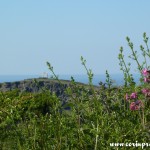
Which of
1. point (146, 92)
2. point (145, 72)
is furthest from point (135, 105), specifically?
point (145, 72)

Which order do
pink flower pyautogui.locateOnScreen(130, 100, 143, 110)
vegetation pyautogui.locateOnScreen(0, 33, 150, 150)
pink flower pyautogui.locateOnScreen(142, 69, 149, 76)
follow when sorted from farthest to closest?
pink flower pyautogui.locateOnScreen(142, 69, 149, 76) → pink flower pyautogui.locateOnScreen(130, 100, 143, 110) → vegetation pyautogui.locateOnScreen(0, 33, 150, 150)

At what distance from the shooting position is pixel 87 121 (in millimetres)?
5812

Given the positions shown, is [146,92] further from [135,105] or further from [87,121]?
[87,121]

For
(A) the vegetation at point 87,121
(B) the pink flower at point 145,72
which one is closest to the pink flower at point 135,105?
(A) the vegetation at point 87,121

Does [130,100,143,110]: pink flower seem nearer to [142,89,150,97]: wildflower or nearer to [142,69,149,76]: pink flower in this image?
[142,89,150,97]: wildflower

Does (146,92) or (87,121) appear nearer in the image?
(87,121)

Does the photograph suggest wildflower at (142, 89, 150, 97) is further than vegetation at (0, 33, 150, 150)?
Yes

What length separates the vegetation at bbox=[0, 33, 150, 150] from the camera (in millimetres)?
5223

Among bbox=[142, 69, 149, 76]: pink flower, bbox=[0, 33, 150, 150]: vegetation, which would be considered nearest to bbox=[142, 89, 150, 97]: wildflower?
bbox=[0, 33, 150, 150]: vegetation

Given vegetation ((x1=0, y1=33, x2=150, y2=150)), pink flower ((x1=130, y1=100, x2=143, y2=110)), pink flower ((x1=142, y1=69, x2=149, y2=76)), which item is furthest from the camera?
pink flower ((x1=142, y1=69, x2=149, y2=76))

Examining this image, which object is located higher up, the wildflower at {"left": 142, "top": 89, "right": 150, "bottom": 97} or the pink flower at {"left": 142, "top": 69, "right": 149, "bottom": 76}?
the pink flower at {"left": 142, "top": 69, "right": 149, "bottom": 76}

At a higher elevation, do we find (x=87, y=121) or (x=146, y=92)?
(x=146, y=92)

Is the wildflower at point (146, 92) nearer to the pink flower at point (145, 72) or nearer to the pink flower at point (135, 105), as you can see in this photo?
the pink flower at point (135, 105)

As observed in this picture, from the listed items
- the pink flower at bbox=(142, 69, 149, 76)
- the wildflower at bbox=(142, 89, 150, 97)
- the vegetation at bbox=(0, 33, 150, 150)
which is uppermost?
the pink flower at bbox=(142, 69, 149, 76)
